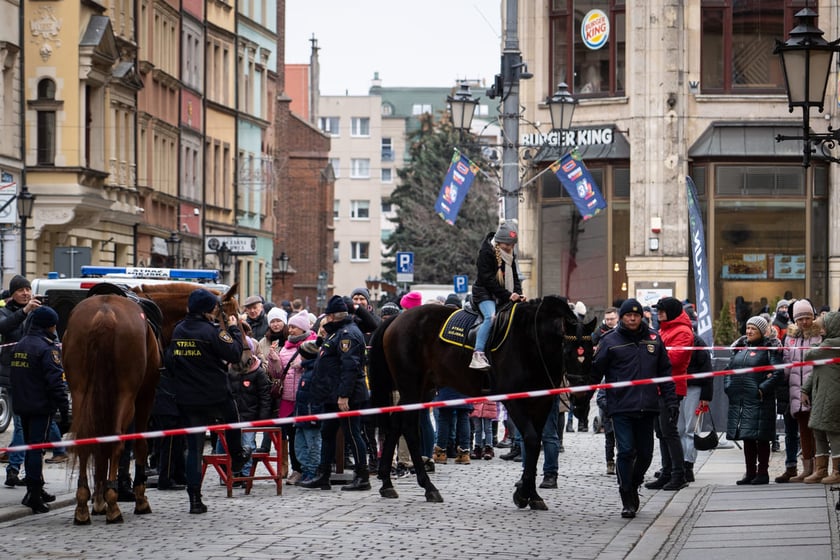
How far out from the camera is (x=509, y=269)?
57.0ft

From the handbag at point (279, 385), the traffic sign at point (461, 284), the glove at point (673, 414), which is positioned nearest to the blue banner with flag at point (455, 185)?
the handbag at point (279, 385)

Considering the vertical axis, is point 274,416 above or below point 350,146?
below

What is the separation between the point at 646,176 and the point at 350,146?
90.6 metres

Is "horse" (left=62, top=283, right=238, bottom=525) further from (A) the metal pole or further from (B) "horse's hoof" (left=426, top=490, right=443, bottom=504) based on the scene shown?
(A) the metal pole

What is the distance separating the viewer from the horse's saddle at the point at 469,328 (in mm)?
16875

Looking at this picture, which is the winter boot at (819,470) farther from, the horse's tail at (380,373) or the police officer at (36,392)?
the police officer at (36,392)

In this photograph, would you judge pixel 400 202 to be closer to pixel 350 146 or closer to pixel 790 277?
pixel 350 146

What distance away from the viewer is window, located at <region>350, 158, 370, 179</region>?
132625 mm

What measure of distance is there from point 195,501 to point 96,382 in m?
1.62

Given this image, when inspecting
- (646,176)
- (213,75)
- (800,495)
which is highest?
(213,75)

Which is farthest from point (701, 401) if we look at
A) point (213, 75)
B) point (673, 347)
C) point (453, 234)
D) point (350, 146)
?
point (350, 146)

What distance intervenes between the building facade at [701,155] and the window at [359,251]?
8501 cm

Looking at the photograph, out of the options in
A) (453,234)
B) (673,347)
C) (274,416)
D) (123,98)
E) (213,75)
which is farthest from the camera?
(453,234)

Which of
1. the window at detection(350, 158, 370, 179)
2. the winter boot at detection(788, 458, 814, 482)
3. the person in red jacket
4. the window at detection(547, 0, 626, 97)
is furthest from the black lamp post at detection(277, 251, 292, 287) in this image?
the winter boot at detection(788, 458, 814, 482)
